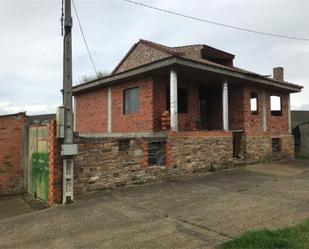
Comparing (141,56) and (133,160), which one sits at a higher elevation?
(141,56)

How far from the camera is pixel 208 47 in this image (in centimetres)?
1648

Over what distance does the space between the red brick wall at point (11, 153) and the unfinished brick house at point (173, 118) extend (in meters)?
3.20

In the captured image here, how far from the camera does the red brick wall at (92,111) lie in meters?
16.2

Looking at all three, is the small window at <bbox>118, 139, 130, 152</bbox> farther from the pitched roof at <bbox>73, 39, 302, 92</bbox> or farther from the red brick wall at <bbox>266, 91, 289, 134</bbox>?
the red brick wall at <bbox>266, 91, 289, 134</bbox>

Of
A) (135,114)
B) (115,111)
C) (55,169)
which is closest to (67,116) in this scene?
(55,169)

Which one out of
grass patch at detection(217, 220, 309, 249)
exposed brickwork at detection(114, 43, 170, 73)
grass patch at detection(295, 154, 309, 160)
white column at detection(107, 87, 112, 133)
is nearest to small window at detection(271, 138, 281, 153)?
grass patch at detection(295, 154, 309, 160)

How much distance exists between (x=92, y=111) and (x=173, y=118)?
6.44m

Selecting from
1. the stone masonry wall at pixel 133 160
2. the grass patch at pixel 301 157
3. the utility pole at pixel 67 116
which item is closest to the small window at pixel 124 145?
the stone masonry wall at pixel 133 160

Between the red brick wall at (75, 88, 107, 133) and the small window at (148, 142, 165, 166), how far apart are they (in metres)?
5.82

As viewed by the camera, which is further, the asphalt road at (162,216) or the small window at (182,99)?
the small window at (182,99)

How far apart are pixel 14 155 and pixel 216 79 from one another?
871 cm

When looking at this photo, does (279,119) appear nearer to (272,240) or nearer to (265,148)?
(265,148)

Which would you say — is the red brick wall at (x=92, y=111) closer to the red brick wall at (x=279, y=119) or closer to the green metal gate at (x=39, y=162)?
the green metal gate at (x=39, y=162)

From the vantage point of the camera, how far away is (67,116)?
8.37m
